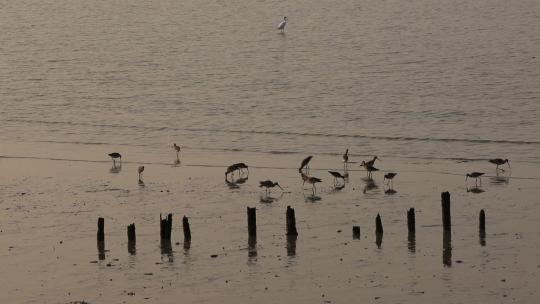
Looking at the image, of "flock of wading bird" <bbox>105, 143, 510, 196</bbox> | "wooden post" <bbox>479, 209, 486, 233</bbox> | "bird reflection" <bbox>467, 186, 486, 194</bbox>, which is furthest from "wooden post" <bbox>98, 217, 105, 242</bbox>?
→ "bird reflection" <bbox>467, 186, 486, 194</bbox>

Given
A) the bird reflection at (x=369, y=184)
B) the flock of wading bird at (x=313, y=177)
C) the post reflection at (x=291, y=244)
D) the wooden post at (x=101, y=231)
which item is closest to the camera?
the post reflection at (x=291, y=244)

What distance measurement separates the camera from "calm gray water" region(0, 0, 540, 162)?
5144 cm

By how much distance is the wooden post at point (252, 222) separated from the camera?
96.7 ft

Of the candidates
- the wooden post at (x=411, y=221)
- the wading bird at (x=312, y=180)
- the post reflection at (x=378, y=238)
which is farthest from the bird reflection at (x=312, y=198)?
the wooden post at (x=411, y=221)

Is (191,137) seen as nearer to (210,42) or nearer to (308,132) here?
(308,132)

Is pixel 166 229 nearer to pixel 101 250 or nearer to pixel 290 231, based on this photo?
pixel 101 250

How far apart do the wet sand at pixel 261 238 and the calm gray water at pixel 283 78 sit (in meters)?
8.57

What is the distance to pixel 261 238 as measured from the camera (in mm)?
30094

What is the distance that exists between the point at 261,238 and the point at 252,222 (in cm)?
70

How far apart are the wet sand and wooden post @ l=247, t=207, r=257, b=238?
0.35 metres

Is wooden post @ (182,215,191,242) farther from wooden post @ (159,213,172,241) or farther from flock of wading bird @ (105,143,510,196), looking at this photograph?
flock of wading bird @ (105,143,510,196)

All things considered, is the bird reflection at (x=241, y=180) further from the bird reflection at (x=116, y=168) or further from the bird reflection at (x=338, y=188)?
the bird reflection at (x=116, y=168)

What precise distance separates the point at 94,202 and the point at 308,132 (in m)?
19.1

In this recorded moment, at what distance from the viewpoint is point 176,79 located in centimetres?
7294
